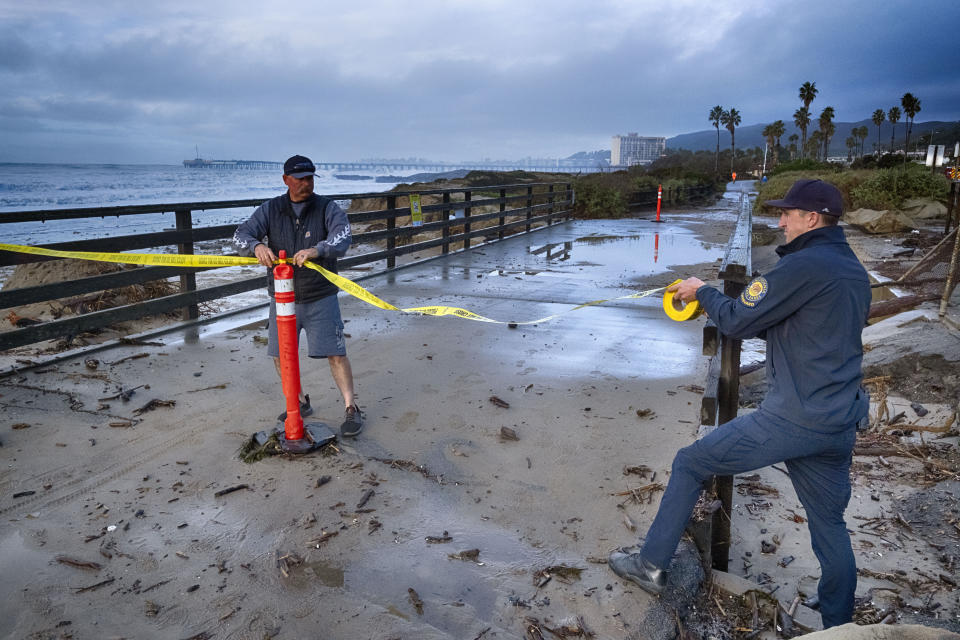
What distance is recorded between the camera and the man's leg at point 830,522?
9.06 ft

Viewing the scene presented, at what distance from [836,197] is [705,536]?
1632 mm

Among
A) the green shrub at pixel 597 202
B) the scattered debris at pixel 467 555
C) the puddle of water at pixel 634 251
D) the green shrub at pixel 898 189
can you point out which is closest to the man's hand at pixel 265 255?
the scattered debris at pixel 467 555

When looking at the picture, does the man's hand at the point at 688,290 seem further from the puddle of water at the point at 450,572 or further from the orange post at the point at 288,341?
the orange post at the point at 288,341

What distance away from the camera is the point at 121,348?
6.52 m

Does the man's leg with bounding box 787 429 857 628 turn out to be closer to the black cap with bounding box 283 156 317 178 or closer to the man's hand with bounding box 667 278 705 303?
the man's hand with bounding box 667 278 705 303

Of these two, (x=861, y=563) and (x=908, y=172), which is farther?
(x=908, y=172)

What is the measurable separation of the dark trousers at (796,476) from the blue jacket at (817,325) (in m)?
0.08

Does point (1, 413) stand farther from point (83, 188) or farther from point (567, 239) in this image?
point (83, 188)

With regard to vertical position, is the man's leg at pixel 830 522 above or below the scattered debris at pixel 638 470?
above

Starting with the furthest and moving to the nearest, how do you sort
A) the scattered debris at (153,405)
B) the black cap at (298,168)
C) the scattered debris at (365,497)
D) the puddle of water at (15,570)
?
the scattered debris at (153,405)
the black cap at (298,168)
the scattered debris at (365,497)
the puddle of water at (15,570)

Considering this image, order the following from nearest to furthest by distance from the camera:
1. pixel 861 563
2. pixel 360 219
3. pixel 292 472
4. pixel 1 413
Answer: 1. pixel 861 563
2. pixel 292 472
3. pixel 1 413
4. pixel 360 219

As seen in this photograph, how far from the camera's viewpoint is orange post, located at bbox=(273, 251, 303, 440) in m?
4.30

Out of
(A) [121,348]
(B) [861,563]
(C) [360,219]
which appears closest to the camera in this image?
(B) [861,563]

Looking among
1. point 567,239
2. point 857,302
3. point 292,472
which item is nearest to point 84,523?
point 292,472
